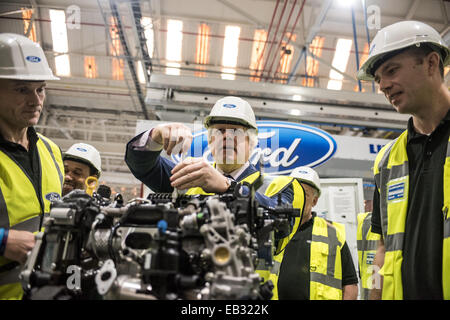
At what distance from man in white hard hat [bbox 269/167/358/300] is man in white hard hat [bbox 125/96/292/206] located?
105cm

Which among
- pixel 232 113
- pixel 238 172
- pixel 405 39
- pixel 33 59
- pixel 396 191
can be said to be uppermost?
pixel 405 39

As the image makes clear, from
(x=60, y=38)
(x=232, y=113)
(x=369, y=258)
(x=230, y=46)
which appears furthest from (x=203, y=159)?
(x=60, y=38)

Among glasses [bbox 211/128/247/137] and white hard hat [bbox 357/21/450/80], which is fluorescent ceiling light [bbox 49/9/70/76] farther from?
white hard hat [bbox 357/21/450/80]

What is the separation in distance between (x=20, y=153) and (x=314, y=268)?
8.06ft

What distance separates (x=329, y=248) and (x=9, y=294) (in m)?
2.48

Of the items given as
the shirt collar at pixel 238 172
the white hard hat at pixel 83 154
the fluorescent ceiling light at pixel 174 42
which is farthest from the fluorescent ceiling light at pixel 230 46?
the shirt collar at pixel 238 172

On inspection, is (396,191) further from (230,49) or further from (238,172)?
(230,49)

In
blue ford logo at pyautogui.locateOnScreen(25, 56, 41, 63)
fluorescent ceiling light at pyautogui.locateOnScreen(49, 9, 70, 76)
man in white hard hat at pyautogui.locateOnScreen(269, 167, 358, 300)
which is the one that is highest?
fluorescent ceiling light at pyautogui.locateOnScreen(49, 9, 70, 76)

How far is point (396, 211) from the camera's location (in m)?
1.46

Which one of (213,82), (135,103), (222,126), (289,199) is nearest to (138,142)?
(222,126)

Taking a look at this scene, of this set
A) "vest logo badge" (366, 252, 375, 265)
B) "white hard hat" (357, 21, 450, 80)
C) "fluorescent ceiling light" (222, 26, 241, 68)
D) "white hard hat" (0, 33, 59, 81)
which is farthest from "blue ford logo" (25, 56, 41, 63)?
"fluorescent ceiling light" (222, 26, 241, 68)

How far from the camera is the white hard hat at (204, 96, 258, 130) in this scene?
181cm

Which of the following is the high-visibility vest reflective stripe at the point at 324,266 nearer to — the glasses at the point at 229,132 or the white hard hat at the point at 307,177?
the white hard hat at the point at 307,177

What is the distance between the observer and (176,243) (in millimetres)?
834
